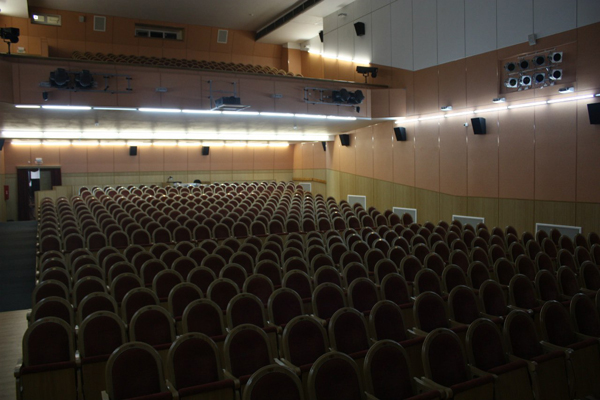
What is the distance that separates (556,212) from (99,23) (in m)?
19.1

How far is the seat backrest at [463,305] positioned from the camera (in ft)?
17.4

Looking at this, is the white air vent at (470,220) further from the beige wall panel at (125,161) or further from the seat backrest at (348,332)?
the beige wall panel at (125,161)

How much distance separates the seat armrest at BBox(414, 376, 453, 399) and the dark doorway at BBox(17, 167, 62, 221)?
20.1 m

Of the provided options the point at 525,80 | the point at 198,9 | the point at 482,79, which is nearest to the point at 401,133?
the point at 482,79

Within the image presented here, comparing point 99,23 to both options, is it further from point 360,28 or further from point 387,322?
point 387,322

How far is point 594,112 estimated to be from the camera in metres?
10.0

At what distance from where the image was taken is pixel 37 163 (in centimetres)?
2058

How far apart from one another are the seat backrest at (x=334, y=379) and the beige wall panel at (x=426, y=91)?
11694 mm

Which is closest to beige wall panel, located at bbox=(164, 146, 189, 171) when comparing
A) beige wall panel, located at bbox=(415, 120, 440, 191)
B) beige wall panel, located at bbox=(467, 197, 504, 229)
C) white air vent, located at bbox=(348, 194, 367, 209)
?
white air vent, located at bbox=(348, 194, 367, 209)

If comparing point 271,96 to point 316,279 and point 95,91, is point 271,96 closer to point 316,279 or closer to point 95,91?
point 95,91

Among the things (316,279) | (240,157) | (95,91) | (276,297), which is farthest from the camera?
(240,157)

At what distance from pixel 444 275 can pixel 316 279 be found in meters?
1.78

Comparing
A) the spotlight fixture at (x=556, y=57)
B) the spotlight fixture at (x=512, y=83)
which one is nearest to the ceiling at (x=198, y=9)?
the spotlight fixture at (x=512, y=83)

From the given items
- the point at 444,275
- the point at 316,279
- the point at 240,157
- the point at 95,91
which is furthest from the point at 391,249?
the point at 240,157
